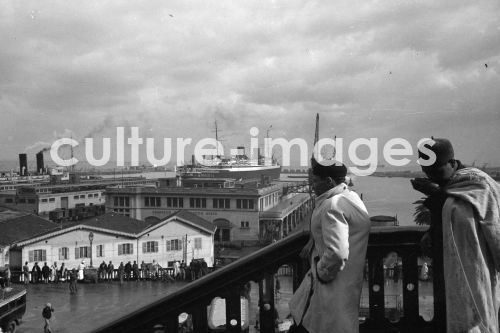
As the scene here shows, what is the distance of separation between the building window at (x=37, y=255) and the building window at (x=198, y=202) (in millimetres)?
26452

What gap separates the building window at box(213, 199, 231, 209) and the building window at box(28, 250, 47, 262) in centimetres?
2654

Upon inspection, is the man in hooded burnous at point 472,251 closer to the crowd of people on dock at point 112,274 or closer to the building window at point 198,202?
the crowd of people on dock at point 112,274

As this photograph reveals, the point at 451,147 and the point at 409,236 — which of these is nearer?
the point at 451,147

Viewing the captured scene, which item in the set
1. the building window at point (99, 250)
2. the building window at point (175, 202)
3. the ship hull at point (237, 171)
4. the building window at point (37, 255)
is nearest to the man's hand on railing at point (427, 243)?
the building window at point (37, 255)

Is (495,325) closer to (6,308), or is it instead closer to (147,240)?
(6,308)

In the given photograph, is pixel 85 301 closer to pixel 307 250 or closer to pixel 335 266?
pixel 307 250

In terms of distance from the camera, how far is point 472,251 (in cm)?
234

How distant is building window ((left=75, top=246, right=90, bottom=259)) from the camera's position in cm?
2747

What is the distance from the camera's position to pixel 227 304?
324 cm

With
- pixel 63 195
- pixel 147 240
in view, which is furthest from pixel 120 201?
pixel 147 240

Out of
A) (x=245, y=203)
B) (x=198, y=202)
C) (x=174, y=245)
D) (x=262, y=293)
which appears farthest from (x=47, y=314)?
(x=198, y=202)

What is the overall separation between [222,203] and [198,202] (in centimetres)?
290

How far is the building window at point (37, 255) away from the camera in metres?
26.0

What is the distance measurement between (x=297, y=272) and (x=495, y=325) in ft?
4.30
